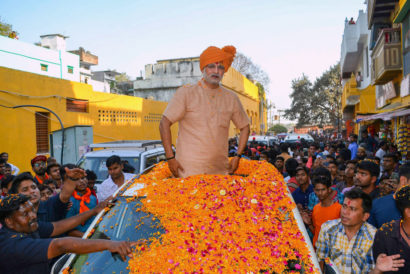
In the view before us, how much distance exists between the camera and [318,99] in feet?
159

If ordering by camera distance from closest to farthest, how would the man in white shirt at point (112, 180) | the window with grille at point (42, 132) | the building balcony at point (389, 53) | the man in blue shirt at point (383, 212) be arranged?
the man in blue shirt at point (383, 212)
the man in white shirt at point (112, 180)
the window with grille at point (42, 132)
the building balcony at point (389, 53)

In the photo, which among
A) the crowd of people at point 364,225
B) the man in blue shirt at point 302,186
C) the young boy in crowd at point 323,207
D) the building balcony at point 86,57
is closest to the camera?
the crowd of people at point 364,225

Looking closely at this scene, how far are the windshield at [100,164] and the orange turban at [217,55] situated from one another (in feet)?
13.3

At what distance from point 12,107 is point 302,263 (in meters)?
11.8

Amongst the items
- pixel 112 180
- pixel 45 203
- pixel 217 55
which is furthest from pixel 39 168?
pixel 217 55

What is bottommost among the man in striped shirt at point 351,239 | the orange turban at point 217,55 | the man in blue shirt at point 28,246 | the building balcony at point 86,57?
the man in striped shirt at point 351,239

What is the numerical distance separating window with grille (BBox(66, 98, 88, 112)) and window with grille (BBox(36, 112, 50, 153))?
150 centimetres

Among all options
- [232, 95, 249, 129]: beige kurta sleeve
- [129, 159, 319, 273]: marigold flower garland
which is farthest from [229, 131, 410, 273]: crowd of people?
[232, 95, 249, 129]: beige kurta sleeve

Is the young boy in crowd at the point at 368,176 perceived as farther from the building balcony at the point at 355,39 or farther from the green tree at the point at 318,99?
the green tree at the point at 318,99

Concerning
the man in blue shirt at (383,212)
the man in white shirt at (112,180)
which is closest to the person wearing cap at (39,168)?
the man in white shirt at (112,180)

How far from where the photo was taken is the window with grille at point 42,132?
1366 cm

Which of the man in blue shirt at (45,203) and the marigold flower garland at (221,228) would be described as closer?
the marigold flower garland at (221,228)

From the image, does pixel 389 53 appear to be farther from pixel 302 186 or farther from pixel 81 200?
pixel 81 200

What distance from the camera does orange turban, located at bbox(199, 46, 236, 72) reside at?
3.75 metres
